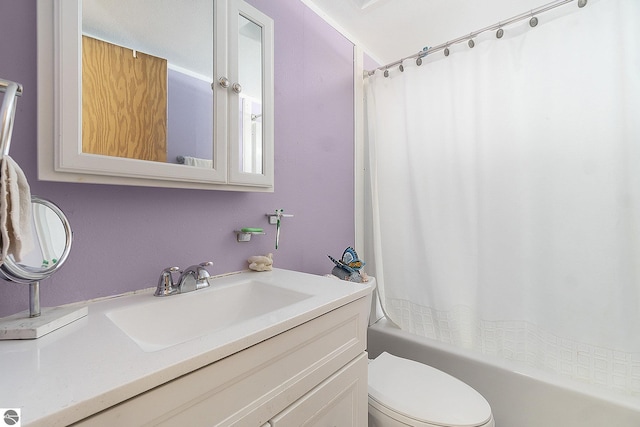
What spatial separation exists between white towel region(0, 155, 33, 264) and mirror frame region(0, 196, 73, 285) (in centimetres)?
10

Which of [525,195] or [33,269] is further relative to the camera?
[525,195]

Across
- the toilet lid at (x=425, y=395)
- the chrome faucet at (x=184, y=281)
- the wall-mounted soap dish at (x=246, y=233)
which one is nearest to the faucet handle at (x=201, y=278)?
the chrome faucet at (x=184, y=281)

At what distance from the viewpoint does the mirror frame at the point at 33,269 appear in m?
0.55

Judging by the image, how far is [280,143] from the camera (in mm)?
1281

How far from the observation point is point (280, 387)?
612mm

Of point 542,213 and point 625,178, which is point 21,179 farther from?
point 625,178

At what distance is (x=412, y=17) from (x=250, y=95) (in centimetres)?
108

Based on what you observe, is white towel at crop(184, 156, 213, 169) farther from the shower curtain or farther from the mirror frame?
the shower curtain

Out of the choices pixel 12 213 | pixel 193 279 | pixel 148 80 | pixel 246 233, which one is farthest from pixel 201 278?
pixel 148 80

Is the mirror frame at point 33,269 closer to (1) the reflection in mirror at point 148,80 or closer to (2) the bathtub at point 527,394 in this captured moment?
(1) the reflection in mirror at point 148,80

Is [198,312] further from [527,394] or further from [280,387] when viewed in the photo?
[527,394]

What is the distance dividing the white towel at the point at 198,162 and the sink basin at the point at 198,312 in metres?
A: 0.40

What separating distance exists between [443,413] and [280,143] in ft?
4.00

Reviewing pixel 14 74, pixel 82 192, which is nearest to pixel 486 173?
pixel 82 192
